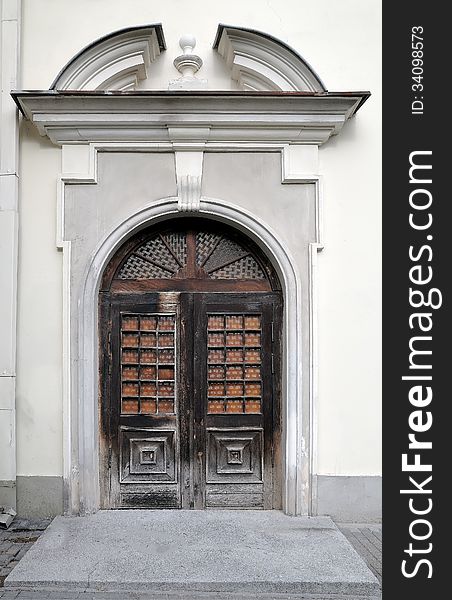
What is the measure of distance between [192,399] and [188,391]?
9 cm

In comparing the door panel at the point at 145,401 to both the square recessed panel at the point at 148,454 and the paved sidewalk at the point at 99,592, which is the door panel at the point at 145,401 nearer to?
the square recessed panel at the point at 148,454

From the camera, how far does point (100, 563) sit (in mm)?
4496

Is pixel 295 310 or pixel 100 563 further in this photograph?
pixel 295 310

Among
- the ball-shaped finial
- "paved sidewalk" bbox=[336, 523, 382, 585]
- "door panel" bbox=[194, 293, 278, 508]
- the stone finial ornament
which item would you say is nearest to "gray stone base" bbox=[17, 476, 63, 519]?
"door panel" bbox=[194, 293, 278, 508]

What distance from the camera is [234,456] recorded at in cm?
583

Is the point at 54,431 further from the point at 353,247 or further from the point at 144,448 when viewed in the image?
the point at 353,247

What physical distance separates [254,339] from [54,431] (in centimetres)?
219

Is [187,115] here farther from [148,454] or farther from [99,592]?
[99,592]

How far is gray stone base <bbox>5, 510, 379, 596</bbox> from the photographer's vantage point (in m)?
4.26

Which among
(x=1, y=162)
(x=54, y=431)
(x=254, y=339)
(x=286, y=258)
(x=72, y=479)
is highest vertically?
(x=1, y=162)

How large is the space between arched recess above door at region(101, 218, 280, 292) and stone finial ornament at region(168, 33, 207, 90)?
1.30 m

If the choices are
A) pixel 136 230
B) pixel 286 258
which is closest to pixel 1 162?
pixel 136 230

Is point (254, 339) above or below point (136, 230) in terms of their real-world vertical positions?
below

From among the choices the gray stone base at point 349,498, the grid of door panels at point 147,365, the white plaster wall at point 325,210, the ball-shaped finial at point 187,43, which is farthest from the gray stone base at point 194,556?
the ball-shaped finial at point 187,43
